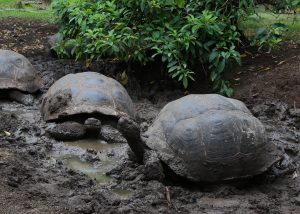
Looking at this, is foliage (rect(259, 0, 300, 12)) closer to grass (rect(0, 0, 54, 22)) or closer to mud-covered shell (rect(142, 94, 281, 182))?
mud-covered shell (rect(142, 94, 281, 182))

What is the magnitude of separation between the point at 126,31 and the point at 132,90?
903 mm

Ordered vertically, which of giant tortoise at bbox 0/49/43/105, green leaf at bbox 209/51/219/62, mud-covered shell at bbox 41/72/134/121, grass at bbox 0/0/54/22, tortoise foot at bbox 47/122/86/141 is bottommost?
grass at bbox 0/0/54/22

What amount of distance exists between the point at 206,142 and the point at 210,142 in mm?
32

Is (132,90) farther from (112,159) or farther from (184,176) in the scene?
(184,176)

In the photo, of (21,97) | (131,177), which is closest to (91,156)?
(131,177)

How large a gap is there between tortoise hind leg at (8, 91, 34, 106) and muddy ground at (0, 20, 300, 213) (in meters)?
0.12

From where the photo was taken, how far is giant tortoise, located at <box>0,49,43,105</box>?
7238mm

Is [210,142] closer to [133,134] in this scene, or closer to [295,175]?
[133,134]

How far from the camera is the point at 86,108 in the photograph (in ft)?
18.7

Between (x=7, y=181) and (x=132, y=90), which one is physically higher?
(x=7, y=181)

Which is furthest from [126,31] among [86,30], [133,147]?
[133,147]

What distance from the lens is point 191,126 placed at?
168 inches

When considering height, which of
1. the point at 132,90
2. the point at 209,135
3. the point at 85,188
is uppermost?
the point at 209,135

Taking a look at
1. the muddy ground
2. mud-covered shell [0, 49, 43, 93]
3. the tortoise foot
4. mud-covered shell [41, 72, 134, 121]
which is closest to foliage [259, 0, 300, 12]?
the muddy ground
